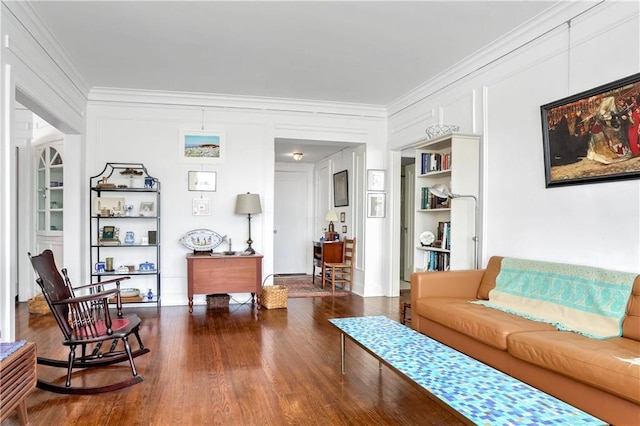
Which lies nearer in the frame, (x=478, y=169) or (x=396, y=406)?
(x=396, y=406)

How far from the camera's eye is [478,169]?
13.3 ft

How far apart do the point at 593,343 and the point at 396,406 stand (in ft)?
3.77

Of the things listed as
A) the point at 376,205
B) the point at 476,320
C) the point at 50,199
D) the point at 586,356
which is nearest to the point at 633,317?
the point at 586,356

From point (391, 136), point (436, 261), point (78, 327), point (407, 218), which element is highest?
point (391, 136)

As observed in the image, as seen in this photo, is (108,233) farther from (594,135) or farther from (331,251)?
(594,135)

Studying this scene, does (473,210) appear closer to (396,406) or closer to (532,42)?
(532,42)

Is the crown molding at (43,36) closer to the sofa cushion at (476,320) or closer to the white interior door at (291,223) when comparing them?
the sofa cushion at (476,320)

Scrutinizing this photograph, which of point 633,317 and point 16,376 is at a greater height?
point 633,317

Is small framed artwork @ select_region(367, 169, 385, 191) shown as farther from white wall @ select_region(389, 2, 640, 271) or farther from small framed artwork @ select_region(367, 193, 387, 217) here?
white wall @ select_region(389, 2, 640, 271)

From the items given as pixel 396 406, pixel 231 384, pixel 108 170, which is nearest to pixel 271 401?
pixel 231 384

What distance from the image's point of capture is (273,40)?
375cm

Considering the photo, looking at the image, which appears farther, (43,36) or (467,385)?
(43,36)

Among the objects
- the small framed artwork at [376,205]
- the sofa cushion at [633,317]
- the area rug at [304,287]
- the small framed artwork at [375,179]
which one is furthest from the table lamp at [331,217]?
the sofa cushion at [633,317]

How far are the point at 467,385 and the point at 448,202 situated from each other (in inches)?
103
